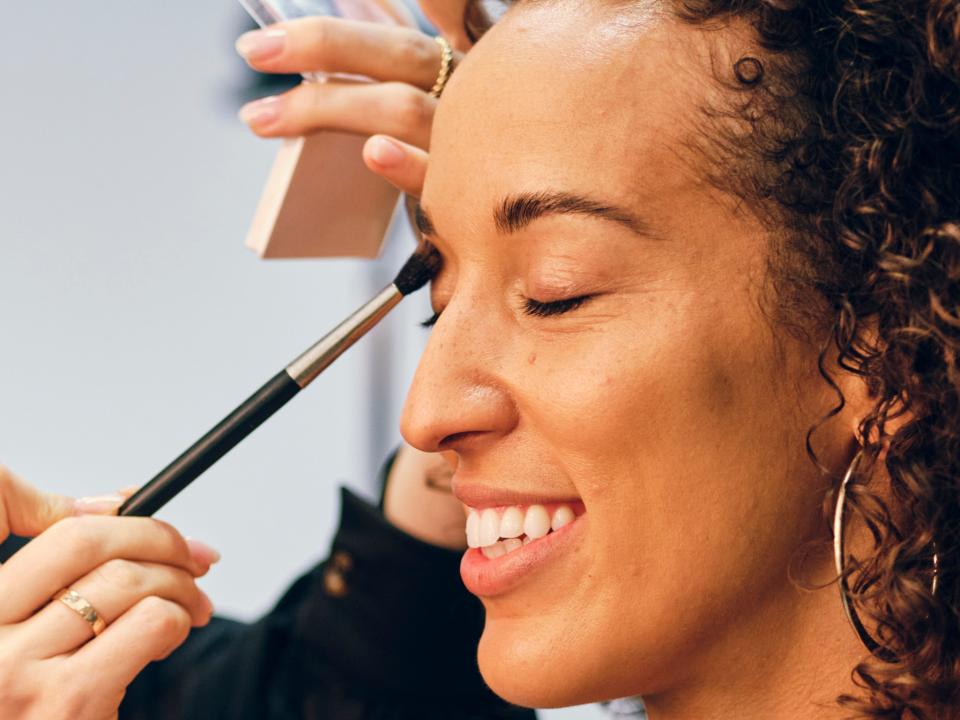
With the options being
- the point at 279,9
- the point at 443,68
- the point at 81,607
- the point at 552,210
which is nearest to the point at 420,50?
the point at 443,68

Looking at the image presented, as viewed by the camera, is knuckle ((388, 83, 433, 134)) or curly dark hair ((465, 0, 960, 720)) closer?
curly dark hair ((465, 0, 960, 720))

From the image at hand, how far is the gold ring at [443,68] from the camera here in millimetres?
1187

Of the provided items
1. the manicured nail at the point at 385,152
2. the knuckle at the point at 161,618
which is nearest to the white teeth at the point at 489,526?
the knuckle at the point at 161,618

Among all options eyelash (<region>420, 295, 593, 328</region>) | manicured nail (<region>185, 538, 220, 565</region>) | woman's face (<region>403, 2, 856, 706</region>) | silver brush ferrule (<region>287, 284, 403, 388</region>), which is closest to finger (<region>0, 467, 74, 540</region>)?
manicured nail (<region>185, 538, 220, 565</region>)

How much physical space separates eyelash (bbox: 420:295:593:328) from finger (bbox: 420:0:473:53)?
0.46m

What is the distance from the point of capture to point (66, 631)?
35.5 inches

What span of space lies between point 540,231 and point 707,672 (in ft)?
1.15

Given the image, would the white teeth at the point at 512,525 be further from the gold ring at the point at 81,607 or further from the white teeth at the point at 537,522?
the gold ring at the point at 81,607

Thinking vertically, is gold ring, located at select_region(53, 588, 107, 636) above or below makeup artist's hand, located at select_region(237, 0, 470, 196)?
below

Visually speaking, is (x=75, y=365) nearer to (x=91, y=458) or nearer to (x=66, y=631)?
(x=91, y=458)

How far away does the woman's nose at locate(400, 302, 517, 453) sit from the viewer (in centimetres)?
86

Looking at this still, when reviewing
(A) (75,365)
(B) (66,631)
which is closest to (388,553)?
(B) (66,631)

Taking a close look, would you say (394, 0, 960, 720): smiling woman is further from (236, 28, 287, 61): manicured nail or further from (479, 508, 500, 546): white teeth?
(236, 28, 287, 61): manicured nail

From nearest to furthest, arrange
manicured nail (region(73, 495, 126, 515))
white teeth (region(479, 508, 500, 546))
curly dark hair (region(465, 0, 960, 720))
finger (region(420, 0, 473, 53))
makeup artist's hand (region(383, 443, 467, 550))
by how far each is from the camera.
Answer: curly dark hair (region(465, 0, 960, 720)), white teeth (region(479, 508, 500, 546)), manicured nail (region(73, 495, 126, 515)), finger (region(420, 0, 473, 53)), makeup artist's hand (region(383, 443, 467, 550))
